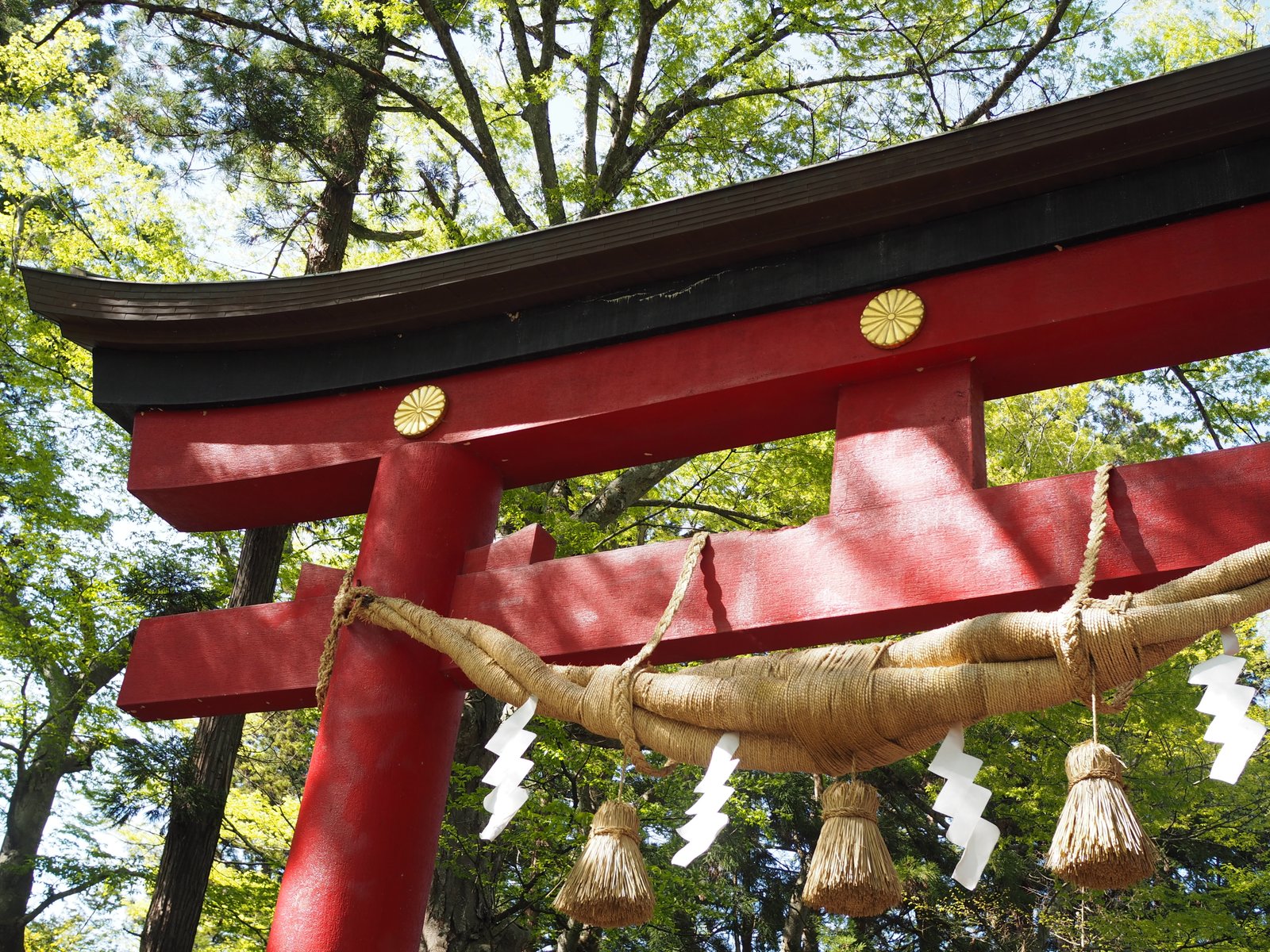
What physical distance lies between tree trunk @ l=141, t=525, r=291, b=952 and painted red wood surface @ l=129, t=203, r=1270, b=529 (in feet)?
8.12

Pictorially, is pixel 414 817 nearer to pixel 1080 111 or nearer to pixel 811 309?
pixel 811 309

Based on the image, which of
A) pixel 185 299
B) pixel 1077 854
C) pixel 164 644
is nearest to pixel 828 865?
pixel 1077 854

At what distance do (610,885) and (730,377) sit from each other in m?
1.61

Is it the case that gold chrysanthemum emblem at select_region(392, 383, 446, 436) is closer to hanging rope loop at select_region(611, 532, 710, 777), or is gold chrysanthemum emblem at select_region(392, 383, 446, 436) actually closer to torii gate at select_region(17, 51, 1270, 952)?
torii gate at select_region(17, 51, 1270, 952)

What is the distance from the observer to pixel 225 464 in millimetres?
4129

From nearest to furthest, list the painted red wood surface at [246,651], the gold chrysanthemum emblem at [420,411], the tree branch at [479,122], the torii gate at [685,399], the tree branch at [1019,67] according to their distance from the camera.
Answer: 1. the torii gate at [685,399]
2. the painted red wood surface at [246,651]
3. the gold chrysanthemum emblem at [420,411]
4. the tree branch at [1019,67]
5. the tree branch at [479,122]

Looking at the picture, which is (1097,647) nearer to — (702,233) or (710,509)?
(702,233)

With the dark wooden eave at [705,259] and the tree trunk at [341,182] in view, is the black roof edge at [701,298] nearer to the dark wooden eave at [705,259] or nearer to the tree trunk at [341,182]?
the dark wooden eave at [705,259]

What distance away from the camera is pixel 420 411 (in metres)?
3.98

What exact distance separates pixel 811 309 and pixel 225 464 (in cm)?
217

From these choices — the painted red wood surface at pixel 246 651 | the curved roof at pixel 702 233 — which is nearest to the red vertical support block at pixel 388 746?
A: the painted red wood surface at pixel 246 651

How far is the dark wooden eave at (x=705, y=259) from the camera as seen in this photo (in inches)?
123

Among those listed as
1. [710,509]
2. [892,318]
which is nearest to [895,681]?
[892,318]

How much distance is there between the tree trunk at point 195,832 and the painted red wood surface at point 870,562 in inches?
122
